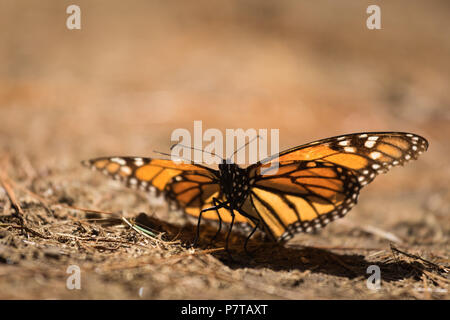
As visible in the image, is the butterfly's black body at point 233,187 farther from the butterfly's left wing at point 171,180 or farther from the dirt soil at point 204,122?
the dirt soil at point 204,122

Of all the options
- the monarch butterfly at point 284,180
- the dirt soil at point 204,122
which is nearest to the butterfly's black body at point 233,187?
the monarch butterfly at point 284,180

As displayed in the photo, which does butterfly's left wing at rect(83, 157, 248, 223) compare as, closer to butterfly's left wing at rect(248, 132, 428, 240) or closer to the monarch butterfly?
the monarch butterfly

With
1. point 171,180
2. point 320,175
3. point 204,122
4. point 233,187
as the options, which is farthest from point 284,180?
point 204,122

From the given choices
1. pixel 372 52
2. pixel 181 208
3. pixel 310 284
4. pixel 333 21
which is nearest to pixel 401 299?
pixel 310 284

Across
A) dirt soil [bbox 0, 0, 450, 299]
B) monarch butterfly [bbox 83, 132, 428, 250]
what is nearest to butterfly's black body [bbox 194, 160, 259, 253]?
monarch butterfly [bbox 83, 132, 428, 250]

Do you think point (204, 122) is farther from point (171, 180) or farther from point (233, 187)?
point (233, 187)

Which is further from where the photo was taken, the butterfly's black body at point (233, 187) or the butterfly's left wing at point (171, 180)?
the butterfly's left wing at point (171, 180)

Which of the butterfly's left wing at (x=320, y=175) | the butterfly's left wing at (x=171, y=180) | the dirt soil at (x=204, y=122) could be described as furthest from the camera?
the butterfly's left wing at (x=171, y=180)

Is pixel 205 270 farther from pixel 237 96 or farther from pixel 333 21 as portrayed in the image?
pixel 333 21
